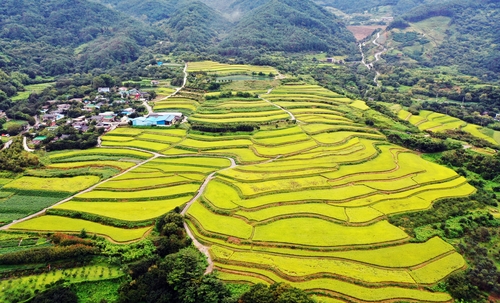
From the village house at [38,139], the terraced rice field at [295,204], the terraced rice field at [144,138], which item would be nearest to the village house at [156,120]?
the terraced rice field at [144,138]

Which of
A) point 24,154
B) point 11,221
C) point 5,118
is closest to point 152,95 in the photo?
point 5,118

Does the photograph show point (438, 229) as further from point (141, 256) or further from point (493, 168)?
point (141, 256)

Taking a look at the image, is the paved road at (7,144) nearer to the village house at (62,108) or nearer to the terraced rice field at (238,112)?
the village house at (62,108)

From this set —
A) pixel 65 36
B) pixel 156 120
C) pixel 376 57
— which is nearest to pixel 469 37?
pixel 376 57

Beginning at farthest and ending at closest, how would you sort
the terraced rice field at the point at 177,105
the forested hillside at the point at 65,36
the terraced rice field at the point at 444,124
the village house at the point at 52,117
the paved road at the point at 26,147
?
1. the forested hillside at the point at 65,36
2. the terraced rice field at the point at 177,105
3. the village house at the point at 52,117
4. the terraced rice field at the point at 444,124
5. the paved road at the point at 26,147

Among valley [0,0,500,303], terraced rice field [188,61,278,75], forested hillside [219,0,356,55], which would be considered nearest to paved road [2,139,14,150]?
valley [0,0,500,303]

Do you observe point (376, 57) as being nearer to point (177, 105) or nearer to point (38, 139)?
point (177, 105)
